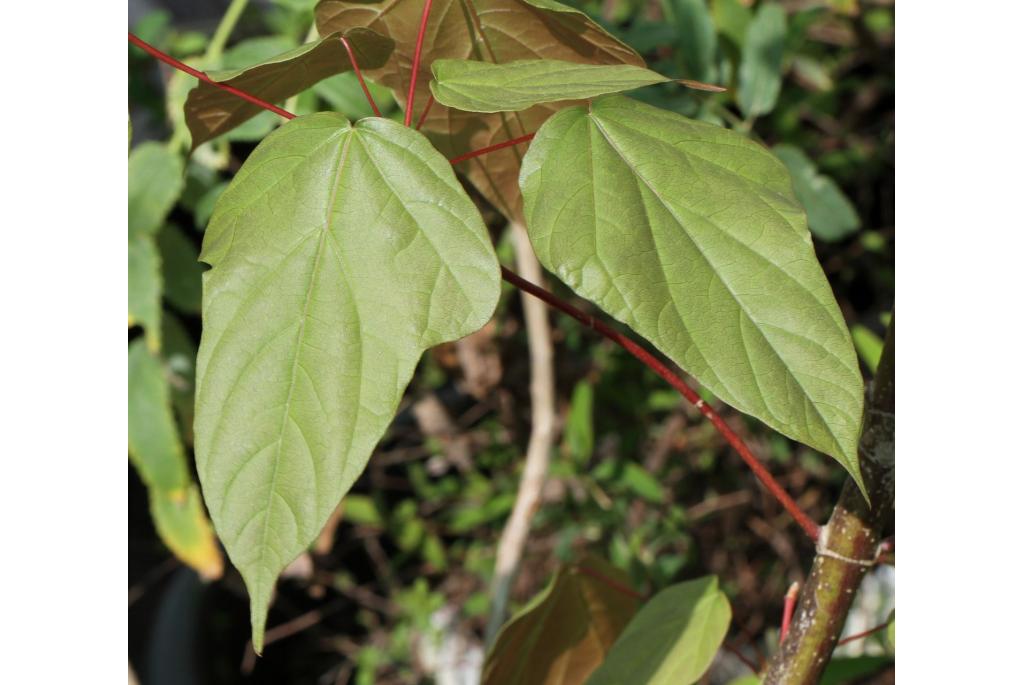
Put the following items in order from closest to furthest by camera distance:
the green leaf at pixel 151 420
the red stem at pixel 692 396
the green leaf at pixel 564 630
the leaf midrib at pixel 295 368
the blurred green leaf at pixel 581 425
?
the leaf midrib at pixel 295 368
the red stem at pixel 692 396
the green leaf at pixel 564 630
the green leaf at pixel 151 420
the blurred green leaf at pixel 581 425

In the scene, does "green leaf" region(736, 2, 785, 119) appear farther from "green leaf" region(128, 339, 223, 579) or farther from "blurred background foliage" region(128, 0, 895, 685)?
"green leaf" region(128, 339, 223, 579)

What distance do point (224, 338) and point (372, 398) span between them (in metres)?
0.05

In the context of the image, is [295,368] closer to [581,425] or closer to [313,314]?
[313,314]

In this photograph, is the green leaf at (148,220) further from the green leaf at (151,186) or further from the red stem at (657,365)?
the red stem at (657,365)

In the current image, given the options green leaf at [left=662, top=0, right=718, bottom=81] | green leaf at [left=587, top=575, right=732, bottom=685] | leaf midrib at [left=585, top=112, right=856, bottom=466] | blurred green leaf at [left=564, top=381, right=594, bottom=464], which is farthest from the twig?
leaf midrib at [left=585, top=112, right=856, bottom=466]

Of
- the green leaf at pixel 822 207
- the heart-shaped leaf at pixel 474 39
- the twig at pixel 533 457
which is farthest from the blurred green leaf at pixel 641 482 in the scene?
the heart-shaped leaf at pixel 474 39

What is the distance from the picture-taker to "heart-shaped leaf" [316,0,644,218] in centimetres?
38

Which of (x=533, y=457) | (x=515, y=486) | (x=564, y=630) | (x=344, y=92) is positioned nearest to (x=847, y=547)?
(x=564, y=630)

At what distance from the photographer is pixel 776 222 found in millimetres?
315

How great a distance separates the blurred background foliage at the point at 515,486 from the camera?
45.8 inches

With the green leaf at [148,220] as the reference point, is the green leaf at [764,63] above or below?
above

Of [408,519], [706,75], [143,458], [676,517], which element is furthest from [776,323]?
[408,519]

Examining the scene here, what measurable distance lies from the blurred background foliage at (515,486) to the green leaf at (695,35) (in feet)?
0.67

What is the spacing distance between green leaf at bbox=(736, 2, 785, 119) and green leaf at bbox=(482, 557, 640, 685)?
424 millimetres
